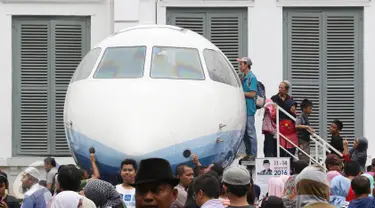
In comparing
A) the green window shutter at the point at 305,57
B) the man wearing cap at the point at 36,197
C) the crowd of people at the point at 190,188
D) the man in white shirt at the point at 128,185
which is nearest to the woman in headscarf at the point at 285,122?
the crowd of people at the point at 190,188

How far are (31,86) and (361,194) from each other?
16202 mm

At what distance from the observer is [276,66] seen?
31.6 meters

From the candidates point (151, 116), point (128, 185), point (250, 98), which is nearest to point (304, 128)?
point (250, 98)

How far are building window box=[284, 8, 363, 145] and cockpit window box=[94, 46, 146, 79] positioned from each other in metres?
9.26

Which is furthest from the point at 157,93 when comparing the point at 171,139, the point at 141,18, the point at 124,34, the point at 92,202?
the point at 141,18

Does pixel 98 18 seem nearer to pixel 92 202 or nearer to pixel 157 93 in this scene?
pixel 157 93

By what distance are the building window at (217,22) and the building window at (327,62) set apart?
851 millimetres

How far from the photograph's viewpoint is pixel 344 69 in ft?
105

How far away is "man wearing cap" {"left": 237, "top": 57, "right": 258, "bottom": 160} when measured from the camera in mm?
26031

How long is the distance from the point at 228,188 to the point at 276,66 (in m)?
17.2

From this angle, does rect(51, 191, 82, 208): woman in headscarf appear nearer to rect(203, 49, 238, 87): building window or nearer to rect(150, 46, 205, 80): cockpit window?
rect(150, 46, 205, 80): cockpit window

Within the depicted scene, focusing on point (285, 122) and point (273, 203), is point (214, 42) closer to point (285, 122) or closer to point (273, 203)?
point (285, 122)

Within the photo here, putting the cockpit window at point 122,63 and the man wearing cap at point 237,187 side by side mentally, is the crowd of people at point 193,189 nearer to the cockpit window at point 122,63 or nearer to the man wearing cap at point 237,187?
the man wearing cap at point 237,187

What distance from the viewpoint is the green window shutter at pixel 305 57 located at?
31672 millimetres
